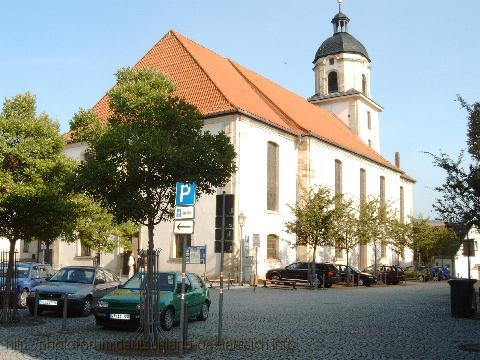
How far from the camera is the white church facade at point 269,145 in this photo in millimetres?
33750

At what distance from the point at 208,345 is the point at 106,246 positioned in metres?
19.7

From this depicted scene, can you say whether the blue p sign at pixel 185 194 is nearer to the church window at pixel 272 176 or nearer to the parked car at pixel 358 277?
the parked car at pixel 358 277

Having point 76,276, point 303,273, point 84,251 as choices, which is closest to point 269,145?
point 303,273

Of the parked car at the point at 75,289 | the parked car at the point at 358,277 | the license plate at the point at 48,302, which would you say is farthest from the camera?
the parked car at the point at 358,277

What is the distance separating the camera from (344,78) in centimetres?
5344

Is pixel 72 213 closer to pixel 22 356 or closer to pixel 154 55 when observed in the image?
pixel 22 356

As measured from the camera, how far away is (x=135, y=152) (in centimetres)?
1162

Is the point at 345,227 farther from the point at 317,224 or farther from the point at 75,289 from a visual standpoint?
the point at 75,289

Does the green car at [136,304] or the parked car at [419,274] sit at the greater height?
the green car at [136,304]

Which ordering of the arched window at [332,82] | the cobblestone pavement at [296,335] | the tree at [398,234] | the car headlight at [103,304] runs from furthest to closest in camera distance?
the arched window at [332,82], the tree at [398,234], the car headlight at [103,304], the cobblestone pavement at [296,335]

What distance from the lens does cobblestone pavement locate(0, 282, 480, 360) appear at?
10211 millimetres

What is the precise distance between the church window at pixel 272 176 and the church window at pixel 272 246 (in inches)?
75.4

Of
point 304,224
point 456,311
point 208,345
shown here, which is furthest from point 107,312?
point 304,224

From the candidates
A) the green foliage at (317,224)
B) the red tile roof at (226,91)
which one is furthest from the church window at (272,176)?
the green foliage at (317,224)
